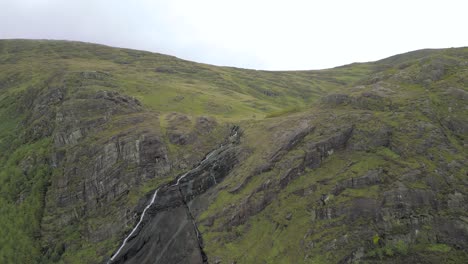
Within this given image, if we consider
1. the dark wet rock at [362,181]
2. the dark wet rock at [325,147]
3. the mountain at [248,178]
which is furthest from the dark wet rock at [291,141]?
the dark wet rock at [362,181]

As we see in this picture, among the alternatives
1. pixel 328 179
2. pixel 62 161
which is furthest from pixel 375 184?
pixel 62 161

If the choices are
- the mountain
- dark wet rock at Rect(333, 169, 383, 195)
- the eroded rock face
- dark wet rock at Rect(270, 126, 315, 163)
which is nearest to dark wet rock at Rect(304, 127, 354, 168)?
the mountain

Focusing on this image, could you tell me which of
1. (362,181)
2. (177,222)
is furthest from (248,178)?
(362,181)

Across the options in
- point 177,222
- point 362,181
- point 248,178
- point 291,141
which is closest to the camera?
point 362,181

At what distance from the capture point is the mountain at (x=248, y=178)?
3406 cm

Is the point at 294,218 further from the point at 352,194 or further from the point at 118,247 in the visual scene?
the point at 118,247

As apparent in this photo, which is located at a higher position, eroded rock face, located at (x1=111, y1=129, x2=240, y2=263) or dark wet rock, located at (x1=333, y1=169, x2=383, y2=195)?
dark wet rock, located at (x1=333, y1=169, x2=383, y2=195)

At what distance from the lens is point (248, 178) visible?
47.6 m

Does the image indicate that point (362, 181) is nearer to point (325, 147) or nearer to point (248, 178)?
point (325, 147)

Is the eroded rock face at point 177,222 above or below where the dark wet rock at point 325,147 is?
below

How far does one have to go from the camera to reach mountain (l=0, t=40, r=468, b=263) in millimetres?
34062

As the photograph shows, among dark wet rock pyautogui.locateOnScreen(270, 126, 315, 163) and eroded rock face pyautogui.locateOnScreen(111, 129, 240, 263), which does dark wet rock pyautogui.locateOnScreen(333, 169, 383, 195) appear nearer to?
→ dark wet rock pyautogui.locateOnScreen(270, 126, 315, 163)

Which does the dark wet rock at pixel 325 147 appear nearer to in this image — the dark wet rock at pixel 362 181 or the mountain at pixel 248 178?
the mountain at pixel 248 178

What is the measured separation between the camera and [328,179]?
40281 millimetres
